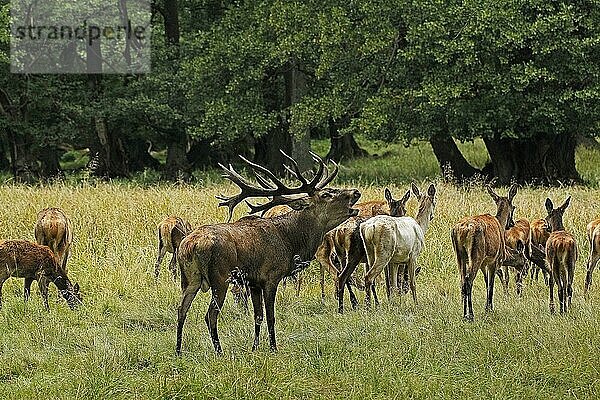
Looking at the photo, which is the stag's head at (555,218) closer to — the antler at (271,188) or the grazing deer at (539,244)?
the grazing deer at (539,244)

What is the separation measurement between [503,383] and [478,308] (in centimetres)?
278

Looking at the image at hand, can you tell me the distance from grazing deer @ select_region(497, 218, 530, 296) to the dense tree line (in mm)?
9927

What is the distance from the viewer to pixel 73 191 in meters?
17.0

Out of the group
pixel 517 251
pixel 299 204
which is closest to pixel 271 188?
pixel 299 204

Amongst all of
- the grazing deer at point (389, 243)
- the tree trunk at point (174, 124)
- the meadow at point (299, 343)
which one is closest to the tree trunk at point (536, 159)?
the tree trunk at point (174, 124)

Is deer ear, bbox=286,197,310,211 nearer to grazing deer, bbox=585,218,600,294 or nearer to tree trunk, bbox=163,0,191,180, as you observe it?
grazing deer, bbox=585,218,600,294

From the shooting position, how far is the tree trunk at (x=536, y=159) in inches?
906

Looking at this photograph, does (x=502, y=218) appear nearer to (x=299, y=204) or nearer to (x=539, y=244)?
(x=539, y=244)

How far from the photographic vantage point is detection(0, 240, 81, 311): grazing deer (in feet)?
30.3

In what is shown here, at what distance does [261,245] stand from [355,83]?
50.2 feet

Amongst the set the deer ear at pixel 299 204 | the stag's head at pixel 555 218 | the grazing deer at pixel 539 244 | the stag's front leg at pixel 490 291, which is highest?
the deer ear at pixel 299 204

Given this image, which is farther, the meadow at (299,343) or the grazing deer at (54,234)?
the grazing deer at (54,234)

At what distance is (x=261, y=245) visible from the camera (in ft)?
25.7

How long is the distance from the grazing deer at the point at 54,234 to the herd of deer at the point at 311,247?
11 millimetres
